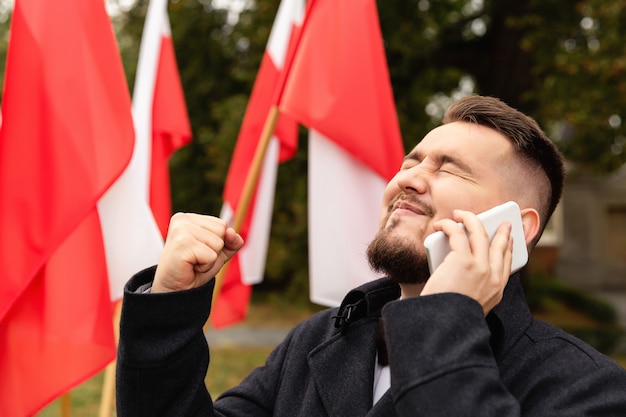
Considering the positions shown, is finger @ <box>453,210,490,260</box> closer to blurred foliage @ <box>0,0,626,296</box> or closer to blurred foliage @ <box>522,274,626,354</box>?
blurred foliage @ <box>0,0,626,296</box>

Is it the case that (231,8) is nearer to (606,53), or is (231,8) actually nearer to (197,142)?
(197,142)

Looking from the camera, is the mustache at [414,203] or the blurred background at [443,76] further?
the blurred background at [443,76]

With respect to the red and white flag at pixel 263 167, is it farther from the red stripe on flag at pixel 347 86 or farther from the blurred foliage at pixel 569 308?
the blurred foliage at pixel 569 308

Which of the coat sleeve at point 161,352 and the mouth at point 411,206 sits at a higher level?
the mouth at point 411,206

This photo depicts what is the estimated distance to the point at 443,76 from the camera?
12469 mm

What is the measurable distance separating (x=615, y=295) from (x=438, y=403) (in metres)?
20.3

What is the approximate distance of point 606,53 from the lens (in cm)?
856

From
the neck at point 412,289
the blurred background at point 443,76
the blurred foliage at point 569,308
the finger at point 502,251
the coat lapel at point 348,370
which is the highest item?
the finger at point 502,251

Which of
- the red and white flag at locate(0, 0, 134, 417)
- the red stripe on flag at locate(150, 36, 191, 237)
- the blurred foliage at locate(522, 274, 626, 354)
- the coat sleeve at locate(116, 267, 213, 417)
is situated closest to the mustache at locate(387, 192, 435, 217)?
the coat sleeve at locate(116, 267, 213, 417)

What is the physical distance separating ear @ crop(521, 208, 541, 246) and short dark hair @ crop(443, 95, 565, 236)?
10 centimetres

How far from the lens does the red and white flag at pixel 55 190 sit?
9.29 ft

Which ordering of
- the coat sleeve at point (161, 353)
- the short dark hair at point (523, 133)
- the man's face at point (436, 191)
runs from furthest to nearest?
1. the short dark hair at point (523, 133)
2. the man's face at point (436, 191)
3. the coat sleeve at point (161, 353)

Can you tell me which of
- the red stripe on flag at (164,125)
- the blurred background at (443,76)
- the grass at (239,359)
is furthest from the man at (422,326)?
the blurred background at (443,76)

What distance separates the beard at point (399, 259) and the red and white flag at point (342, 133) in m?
1.65
